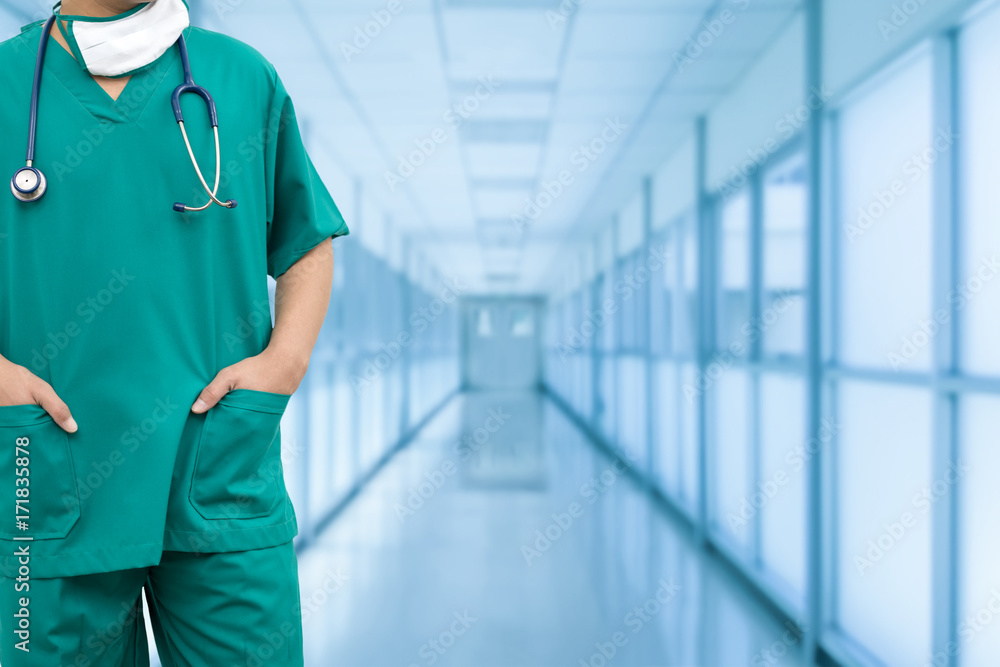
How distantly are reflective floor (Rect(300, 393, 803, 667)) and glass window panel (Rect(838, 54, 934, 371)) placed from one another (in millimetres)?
1097

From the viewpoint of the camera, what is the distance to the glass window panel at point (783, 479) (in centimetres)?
276

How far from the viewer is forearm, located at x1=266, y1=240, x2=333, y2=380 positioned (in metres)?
0.79

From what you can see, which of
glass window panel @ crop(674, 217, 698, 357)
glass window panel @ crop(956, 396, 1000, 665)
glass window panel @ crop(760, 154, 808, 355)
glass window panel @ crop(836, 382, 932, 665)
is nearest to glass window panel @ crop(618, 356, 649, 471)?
glass window panel @ crop(674, 217, 698, 357)

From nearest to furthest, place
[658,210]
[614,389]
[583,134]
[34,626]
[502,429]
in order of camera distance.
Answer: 1. [34,626]
2. [583,134]
3. [658,210]
4. [614,389]
5. [502,429]

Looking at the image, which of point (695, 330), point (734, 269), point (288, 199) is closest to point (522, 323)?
point (695, 330)

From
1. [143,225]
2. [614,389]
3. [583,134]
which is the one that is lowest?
[614,389]

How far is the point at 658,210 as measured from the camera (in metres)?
5.04

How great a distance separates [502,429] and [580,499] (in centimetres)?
376

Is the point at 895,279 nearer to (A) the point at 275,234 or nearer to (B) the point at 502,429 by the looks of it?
(A) the point at 275,234

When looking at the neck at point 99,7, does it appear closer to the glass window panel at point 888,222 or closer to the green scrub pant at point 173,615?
the green scrub pant at point 173,615

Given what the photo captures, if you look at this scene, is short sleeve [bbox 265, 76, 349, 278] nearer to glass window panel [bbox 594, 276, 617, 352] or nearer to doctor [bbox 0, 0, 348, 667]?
doctor [bbox 0, 0, 348, 667]

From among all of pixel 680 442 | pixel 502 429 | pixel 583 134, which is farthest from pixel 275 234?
pixel 502 429

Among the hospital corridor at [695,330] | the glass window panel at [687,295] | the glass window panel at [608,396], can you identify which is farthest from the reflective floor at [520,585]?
the glass window panel at [608,396]

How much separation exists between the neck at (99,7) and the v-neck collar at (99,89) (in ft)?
0.15
